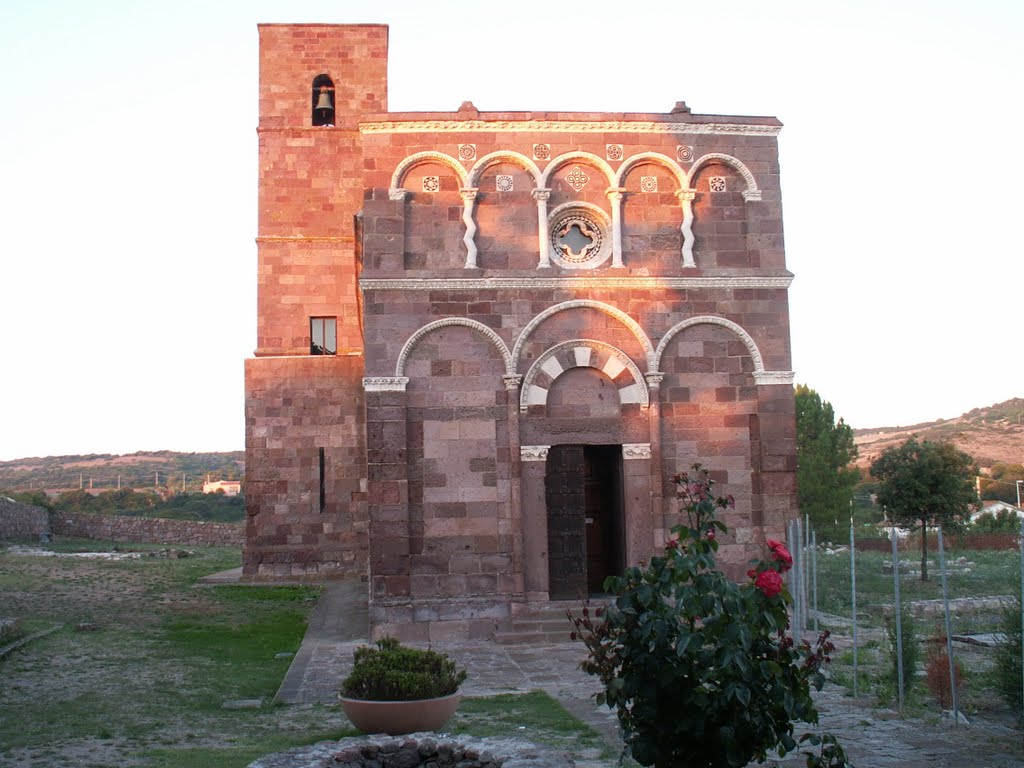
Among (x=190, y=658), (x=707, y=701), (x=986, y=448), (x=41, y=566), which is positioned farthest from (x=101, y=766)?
(x=986, y=448)

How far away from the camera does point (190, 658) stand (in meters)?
13.1

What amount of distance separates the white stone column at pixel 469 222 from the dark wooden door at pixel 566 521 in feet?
9.85

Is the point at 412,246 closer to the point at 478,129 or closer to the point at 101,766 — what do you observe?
the point at 478,129

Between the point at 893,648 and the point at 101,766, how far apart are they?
7302 mm

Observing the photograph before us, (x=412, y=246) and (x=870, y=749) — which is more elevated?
(x=412, y=246)

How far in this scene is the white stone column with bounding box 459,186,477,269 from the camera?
14.7m

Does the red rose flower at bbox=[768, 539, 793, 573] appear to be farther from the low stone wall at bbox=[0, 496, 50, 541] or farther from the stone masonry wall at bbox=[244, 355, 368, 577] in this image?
the low stone wall at bbox=[0, 496, 50, 541]

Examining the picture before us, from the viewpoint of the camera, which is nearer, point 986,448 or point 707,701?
point 707,701

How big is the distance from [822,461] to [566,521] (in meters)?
26.2

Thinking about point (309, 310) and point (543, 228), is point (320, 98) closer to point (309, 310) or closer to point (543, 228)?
point (309, 310)

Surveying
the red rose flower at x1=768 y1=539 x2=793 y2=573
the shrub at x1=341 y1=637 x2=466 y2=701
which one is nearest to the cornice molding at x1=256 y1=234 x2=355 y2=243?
the shrub at x1=341 y1=637 x2=466 y2=701

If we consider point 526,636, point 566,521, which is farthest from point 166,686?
point 566,521

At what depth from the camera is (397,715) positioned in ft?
25.5

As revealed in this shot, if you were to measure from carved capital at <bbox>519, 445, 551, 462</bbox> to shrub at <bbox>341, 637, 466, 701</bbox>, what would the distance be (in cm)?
634
